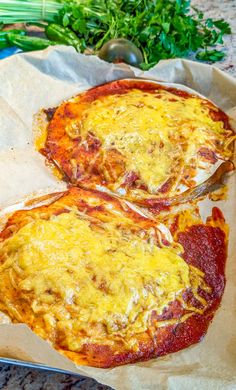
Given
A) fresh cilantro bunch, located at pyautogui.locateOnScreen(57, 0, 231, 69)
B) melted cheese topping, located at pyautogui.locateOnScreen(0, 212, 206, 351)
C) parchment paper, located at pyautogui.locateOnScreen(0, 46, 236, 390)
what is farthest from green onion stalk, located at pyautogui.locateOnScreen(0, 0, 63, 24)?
melted cheese topping, located at pyautogui.locateOnScreen(0, 212, 206, 351)

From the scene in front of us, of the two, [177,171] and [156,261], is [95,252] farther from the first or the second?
[177,171]

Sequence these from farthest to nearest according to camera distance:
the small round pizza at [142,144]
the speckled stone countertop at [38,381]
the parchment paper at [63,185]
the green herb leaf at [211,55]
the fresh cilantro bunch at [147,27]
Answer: the green herb leaf at [211,55], the fresh cilantro bunch at [147,27], the small round pizza at [142,144], the speckled stone countertop at [38,381], the parchment paper at [63,185]

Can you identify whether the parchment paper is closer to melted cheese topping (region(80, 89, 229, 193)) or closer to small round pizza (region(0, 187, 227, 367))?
small round pizza (region(0, 187, 227, 367))

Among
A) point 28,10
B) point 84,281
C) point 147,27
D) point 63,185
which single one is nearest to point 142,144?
point 63,185

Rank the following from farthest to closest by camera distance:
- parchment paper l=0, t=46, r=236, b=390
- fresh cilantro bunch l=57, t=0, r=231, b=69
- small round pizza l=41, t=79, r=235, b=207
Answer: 1. fresh cilantro bunch l=57, t=0, r=231, b=69
2. small round pizza l=41, t=79, r=235, b=207
3. parchment paper l=0, t=46, r=236, b=390

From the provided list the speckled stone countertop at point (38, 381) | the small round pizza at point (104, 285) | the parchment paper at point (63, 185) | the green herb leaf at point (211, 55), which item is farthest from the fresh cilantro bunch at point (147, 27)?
the speckled stone countertop at point (38, 381)

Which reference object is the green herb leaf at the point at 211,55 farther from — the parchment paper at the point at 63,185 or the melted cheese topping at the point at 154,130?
the melted cheese topping at the point at 154,130
